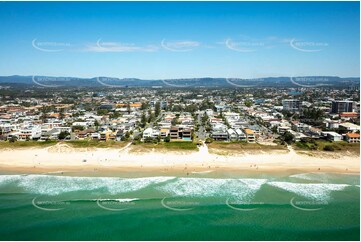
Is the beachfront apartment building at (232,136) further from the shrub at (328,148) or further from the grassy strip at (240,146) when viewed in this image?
the shrub at (328,148)

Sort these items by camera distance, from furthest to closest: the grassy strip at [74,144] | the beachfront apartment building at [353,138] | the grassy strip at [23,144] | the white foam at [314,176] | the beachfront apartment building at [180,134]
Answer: the beachfront apartment building at [180,134], the beachfront apartment building at [353,138], the grassy strip at [23,144], the grassy strip at [74,144], the white foam at [314,176]

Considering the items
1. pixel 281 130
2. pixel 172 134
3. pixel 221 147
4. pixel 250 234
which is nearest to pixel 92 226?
pixel 250 234

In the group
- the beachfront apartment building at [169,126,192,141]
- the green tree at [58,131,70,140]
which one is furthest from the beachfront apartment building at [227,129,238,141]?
the green tree at [58,131,70,140]

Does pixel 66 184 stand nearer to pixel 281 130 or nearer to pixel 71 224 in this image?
pixel 71 224

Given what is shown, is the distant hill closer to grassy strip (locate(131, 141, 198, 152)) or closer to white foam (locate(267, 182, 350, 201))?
grassy strip (locate(131, 141, 198, 152))

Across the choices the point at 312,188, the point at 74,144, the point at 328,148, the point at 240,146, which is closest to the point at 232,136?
the point at 240,146

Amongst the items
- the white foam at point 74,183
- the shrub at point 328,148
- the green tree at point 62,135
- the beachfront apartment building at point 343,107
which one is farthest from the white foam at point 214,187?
the beachfront apartment building at point 343,107

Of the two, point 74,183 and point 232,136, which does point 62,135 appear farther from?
point 232,136
